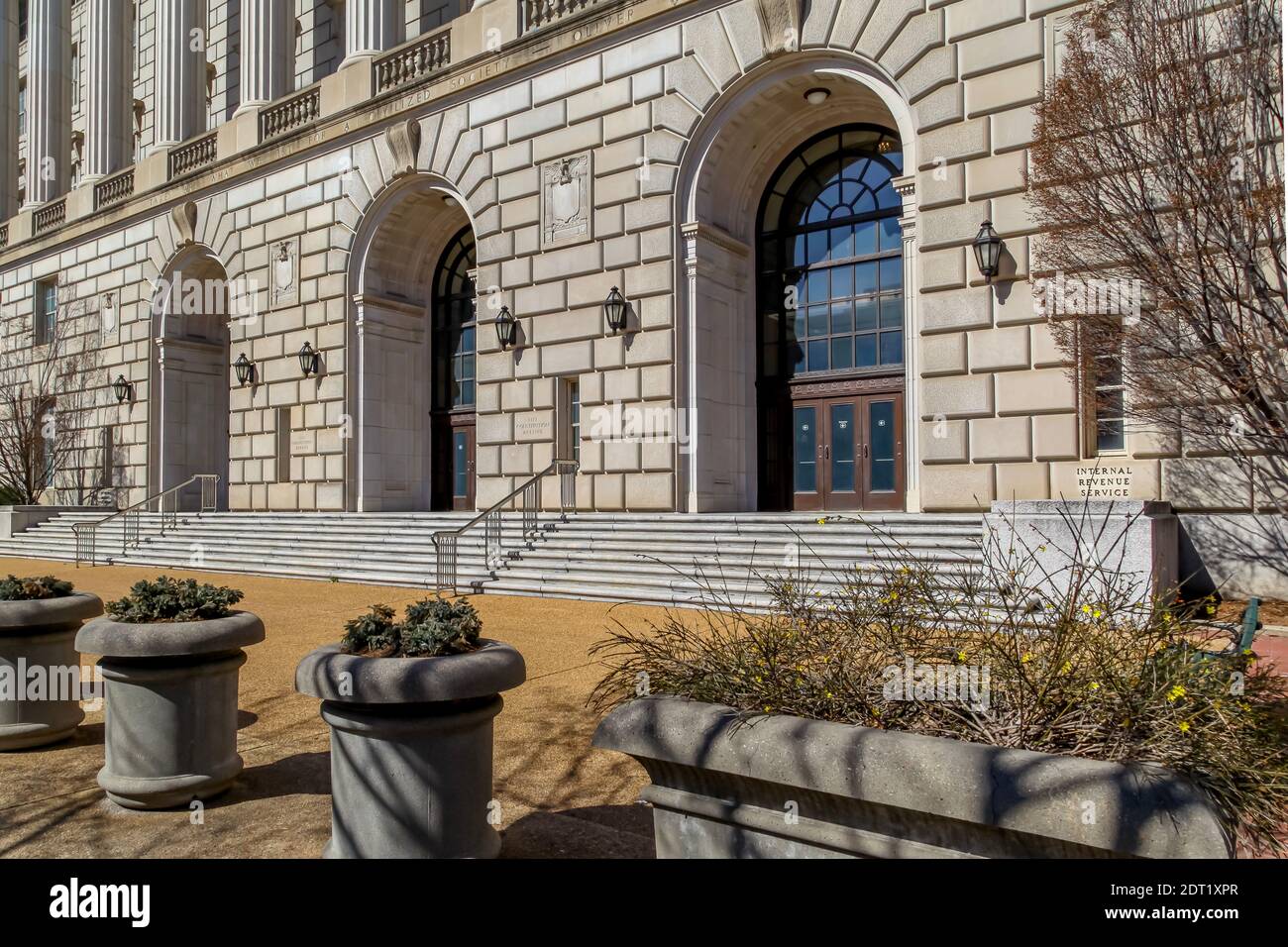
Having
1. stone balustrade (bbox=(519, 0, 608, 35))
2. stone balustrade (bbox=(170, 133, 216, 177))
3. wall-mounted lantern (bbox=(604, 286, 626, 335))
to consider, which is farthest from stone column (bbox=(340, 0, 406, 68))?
wall-mounted lantern (bbox=(604, 286, 626, 335))

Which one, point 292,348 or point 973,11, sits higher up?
point 973,11

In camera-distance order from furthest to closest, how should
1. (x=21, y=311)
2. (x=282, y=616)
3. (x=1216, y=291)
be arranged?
1. (x=21, y=311)
2. (x=282, y=616)
3. (x=1216, y=291)

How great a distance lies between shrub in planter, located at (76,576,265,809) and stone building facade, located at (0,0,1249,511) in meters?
9.34

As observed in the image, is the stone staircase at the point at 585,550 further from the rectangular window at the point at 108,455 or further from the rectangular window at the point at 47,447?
the rectangular window at the point at 47,447

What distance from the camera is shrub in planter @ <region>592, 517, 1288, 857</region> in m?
2.62

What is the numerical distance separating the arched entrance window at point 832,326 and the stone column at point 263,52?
1644 cm

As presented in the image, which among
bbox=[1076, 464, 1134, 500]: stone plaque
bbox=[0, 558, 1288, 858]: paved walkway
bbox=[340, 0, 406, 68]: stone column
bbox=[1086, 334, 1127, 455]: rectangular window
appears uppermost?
bbox=[340, 0, 406, 68]: stone column

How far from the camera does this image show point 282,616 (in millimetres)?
12430

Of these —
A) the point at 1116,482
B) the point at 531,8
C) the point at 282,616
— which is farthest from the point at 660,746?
the point at 531,8

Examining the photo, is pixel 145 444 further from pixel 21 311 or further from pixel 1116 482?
pixel 1116 482

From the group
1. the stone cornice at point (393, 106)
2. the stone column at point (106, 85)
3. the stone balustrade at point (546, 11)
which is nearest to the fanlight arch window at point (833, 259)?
the stone cornice at point (393, 106)

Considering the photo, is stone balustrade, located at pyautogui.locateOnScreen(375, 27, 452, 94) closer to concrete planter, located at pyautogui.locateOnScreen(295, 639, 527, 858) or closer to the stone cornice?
the stone cornice

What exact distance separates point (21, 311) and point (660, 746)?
134ft

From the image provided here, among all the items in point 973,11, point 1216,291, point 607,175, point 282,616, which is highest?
point 973,11
